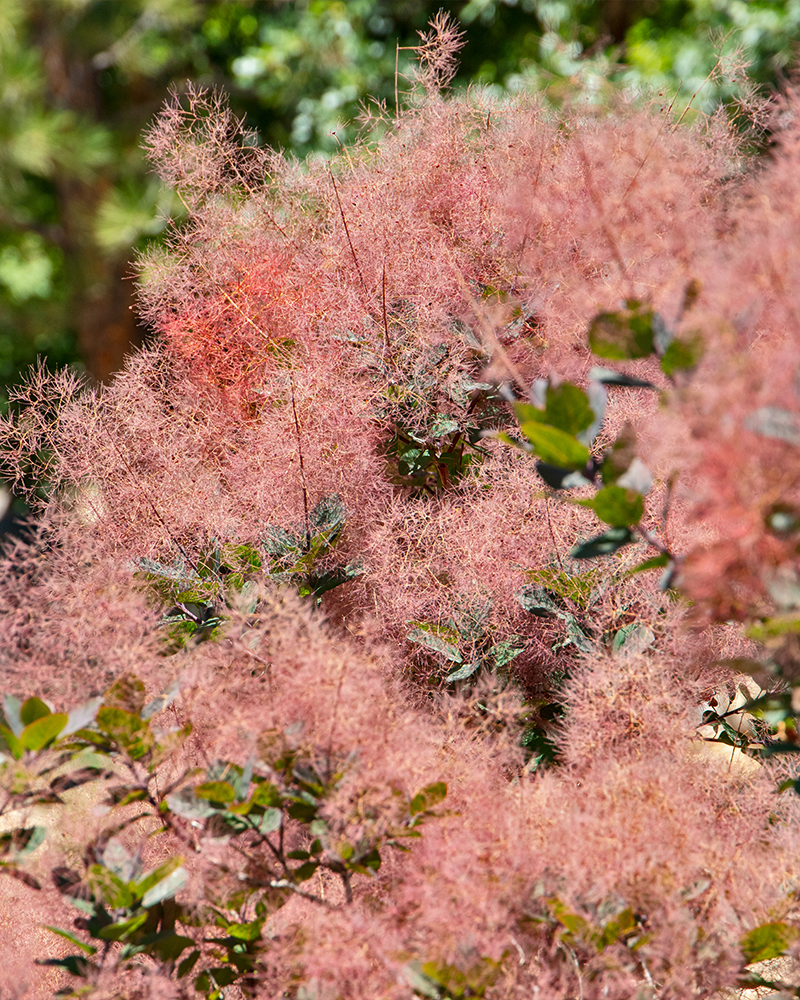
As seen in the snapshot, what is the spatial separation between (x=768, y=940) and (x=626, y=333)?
0.99ft

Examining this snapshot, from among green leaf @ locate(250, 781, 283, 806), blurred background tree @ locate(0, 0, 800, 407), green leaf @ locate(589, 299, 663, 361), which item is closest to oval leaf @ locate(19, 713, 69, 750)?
green leaf @ locate(250, 781, 283, 806)

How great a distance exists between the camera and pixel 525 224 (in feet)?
2.07

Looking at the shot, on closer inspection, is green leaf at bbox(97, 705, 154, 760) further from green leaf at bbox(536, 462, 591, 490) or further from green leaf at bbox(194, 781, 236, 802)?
green leaf at bbox(536, 462, 591, 490)

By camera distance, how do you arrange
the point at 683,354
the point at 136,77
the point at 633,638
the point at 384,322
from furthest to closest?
the point at 136,77 < the point at 384,322 < the point at 633,638 < the point at 683,354

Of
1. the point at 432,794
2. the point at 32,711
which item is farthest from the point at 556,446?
the point at 32,711

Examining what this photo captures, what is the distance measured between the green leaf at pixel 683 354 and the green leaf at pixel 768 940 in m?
0.27

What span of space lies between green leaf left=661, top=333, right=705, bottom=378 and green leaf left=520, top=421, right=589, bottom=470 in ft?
0.17

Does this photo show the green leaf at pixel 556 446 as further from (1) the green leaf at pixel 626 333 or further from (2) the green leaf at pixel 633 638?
(2) the green leaf at pixel 633 638

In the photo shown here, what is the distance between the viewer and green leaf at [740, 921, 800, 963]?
40 centimetres

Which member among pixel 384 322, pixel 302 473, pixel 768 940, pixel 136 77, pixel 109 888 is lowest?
pixel 768 940

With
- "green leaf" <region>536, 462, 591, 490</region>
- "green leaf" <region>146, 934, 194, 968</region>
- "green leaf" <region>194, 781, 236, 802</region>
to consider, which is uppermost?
"green leaf" <region>536, 462, 591, 490</region>

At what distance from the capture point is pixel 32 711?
0.42m

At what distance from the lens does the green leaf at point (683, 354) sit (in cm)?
34

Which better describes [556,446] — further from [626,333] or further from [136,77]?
[136,77]
